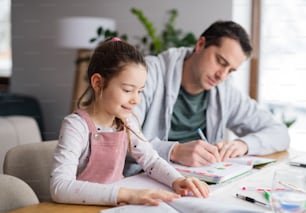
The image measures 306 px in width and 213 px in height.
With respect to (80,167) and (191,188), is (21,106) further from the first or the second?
(191,188)

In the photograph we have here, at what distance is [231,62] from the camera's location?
152 centimetres

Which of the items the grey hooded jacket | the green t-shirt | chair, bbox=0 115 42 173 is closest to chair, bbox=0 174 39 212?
the grey hooded jacket

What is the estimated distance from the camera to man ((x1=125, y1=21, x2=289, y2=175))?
1521mm

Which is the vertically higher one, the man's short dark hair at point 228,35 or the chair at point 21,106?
the man's short dark hair at point 228,35

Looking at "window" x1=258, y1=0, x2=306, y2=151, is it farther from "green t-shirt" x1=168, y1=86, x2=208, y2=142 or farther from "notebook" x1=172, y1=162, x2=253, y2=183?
"notebook" x1=172, y1=162, x2=253, y2=183

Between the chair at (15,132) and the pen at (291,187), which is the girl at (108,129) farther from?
the chair at (15,132)

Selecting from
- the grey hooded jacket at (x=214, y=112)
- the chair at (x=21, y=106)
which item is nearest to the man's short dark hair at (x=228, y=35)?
the grey hooded jacket at (x=214, y=112)

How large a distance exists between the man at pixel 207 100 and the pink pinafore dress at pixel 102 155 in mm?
331

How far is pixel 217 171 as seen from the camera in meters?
1.15

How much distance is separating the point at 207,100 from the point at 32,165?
679 mm

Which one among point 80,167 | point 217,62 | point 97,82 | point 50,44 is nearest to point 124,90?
point 97,82

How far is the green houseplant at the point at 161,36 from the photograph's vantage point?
253 cm

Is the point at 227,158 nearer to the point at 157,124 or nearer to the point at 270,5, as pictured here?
the point at 157,124

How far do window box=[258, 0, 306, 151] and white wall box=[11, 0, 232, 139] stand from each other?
695 millimetres
